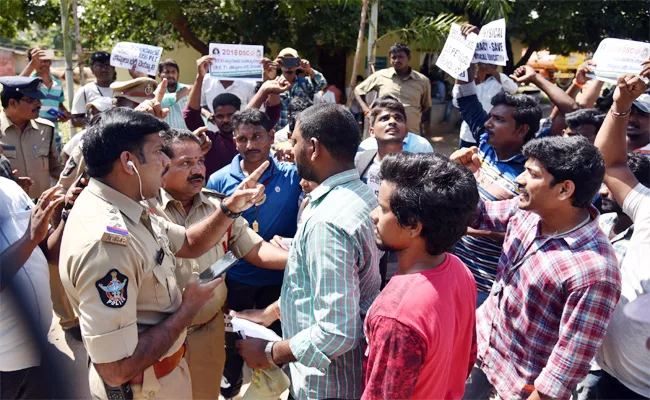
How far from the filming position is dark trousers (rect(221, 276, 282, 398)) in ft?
11.7

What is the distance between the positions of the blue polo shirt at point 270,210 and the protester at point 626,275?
198 cm

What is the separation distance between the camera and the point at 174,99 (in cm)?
587

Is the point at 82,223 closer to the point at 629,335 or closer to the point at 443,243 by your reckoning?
the point at 443,243

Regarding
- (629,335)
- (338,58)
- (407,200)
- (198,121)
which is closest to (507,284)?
(629,335)

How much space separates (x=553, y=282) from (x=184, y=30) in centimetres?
1207

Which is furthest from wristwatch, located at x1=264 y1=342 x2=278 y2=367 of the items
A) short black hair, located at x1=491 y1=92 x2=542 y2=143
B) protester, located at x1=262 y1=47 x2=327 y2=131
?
protester, located at x1=262 y1=47 x2=327 y2=131

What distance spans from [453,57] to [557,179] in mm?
2678

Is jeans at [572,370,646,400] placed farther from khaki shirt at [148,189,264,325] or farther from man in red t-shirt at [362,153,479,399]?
khaki shirt at [148,189,264,325]

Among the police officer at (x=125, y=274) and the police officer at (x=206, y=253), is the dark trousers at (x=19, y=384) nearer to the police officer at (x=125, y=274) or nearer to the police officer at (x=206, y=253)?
the police officer at (x=125, y=274)

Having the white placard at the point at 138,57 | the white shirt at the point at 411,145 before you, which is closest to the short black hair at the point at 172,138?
the white shirt at the point at 411,145

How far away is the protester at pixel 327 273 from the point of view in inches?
76.9

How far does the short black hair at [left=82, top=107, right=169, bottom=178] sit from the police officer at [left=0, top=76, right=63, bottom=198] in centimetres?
353

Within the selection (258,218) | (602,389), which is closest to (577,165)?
(602,389)

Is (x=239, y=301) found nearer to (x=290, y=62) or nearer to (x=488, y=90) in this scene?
(x=290, y=62)
